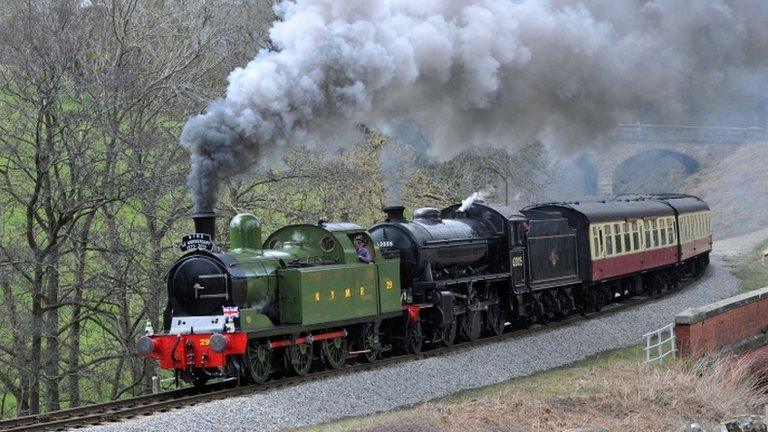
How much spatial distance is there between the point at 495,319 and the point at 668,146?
4527cm

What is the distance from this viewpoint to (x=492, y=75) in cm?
1862

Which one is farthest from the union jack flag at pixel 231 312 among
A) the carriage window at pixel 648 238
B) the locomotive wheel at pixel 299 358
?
the carriage window at pixel 648 238

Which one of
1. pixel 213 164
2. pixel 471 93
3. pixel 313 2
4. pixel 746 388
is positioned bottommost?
pixel 746 388

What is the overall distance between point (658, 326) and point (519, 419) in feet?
37.4

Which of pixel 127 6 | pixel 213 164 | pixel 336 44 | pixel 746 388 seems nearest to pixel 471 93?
pixel 336 44

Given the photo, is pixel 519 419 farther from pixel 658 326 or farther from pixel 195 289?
pixel 658 326

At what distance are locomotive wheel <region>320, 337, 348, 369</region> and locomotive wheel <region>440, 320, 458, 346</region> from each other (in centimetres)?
320

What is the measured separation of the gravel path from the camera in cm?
1291

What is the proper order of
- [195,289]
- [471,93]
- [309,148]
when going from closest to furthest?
[195,289], [471,93], [309,148]

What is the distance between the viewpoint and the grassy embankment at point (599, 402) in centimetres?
1253

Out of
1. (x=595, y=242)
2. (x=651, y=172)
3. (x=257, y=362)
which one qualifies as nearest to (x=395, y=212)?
(x=257, y=362)

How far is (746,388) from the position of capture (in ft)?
50.8

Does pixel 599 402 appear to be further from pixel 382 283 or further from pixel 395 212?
pixel 395 212

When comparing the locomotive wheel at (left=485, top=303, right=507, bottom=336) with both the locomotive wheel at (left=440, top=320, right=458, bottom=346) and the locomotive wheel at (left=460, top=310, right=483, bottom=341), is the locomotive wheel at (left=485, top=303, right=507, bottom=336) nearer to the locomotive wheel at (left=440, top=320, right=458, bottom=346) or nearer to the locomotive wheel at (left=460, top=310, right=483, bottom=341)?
the locomotive wheel at (left=460, top=310, right=483, bottom=341)
